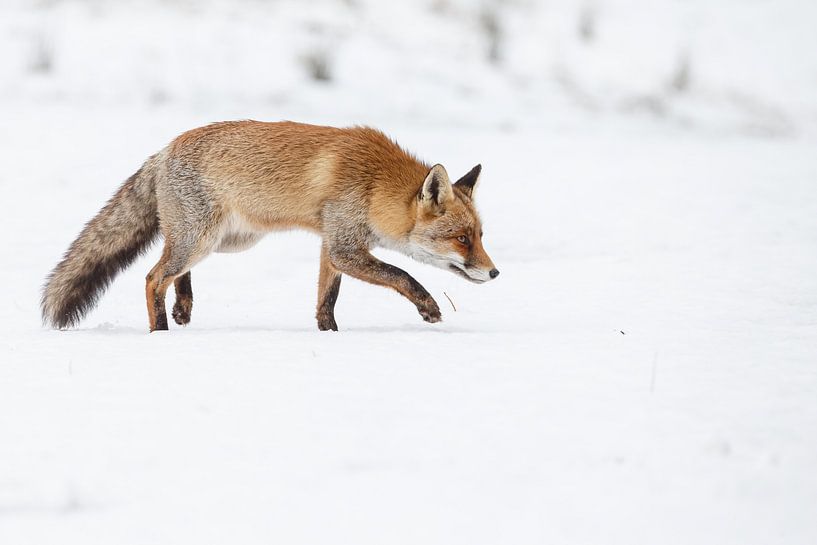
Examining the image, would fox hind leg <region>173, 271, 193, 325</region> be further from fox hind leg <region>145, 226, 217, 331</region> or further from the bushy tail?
the bushy tail

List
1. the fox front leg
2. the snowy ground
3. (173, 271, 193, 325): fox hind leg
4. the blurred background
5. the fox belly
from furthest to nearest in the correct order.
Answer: the blurred background → (173, 271, 193, 325): fox hind leg → the fox belly → the fox front leg → the snowy ground

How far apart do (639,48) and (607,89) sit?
2274 mm

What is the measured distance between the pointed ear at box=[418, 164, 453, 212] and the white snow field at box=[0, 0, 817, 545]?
0.76 metres

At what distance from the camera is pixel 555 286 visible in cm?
628

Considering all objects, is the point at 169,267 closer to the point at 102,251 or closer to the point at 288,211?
the point at 102,251

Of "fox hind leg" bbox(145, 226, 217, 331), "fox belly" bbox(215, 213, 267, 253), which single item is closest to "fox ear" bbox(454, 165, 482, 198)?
"fox belly" bbox(215, 213, 267, 253)

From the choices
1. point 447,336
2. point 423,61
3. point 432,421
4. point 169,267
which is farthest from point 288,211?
point 423,61

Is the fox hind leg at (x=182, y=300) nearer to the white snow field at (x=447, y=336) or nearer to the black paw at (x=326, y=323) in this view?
the white snow field at (x=447, y=336)

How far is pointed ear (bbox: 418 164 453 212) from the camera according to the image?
188 inches

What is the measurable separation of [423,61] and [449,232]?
8280 mm

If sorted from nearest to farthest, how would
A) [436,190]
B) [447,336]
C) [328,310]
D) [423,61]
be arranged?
[447,336] → [436,190] → [328,310] → [423,61]

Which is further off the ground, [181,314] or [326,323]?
[326,323]

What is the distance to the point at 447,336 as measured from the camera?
4.23 meters

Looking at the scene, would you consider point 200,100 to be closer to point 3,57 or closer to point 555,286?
point 3,57
